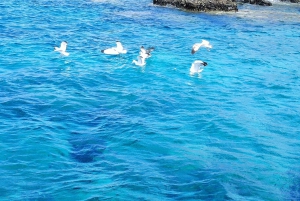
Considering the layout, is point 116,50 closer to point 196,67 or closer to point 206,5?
point 196,67

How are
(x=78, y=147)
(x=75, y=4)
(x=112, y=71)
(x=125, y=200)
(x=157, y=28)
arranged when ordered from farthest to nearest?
(x=75, y=4) < (x=157, y=28) < (x=112, y=71) < (x=78, y=147) < (x=125, y=200)

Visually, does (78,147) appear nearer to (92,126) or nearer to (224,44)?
(92,126)

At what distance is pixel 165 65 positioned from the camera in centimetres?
1948

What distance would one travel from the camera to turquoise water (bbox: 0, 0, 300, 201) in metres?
10.2

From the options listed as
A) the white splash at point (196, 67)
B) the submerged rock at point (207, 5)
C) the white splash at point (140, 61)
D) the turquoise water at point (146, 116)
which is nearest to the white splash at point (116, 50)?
the turquoise water at point (146, 116)

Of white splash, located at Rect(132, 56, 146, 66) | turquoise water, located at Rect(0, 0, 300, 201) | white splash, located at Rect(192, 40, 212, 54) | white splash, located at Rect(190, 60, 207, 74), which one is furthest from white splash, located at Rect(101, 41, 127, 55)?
white splash, located at Rect(190, 60, 207, 74)

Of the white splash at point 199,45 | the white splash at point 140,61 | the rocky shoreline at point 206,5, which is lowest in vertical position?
the white splash at point 140,61

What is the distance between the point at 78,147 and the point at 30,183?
1918 millimetres

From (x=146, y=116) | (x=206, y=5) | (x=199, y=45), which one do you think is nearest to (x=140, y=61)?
(x=199, y=45)

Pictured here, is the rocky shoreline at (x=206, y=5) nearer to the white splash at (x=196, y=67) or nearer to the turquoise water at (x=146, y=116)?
the turquoise water at (x=146, y=116)

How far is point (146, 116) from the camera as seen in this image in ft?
45.8

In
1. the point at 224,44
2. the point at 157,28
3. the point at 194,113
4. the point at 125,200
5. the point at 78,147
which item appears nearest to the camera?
the point at 125,200

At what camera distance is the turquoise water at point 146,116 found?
1020 cm

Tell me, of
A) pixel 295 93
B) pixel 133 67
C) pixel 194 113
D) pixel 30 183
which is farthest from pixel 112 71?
pixel 30 183
